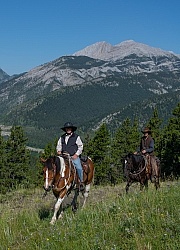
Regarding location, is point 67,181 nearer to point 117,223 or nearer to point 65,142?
point 65,142

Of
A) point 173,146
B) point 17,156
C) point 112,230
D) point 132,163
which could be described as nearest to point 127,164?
point 132,163

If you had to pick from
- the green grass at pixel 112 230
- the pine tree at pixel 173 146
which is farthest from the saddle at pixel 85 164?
the pine tree at pixel 173 146

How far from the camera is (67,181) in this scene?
33.0 ft

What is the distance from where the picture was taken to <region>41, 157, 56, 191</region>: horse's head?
9.13 metres

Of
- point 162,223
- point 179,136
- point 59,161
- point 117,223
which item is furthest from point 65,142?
point 179,136

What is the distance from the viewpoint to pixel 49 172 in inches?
366

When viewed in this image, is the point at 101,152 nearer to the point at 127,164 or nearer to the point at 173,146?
the point at 173,146

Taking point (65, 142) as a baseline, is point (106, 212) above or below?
below

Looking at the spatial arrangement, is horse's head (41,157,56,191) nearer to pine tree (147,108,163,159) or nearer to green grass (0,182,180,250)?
green grass (0,182,180,250)

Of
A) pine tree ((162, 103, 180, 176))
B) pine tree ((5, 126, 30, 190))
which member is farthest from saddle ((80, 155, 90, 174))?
pine tree ((5, 126, 30, 190))

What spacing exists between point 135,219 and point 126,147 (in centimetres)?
4122

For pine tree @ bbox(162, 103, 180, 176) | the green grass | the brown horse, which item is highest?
pine tree @ bbox(162, 103, 180, 176)

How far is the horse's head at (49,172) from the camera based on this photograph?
913 cm

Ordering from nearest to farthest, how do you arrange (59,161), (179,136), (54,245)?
(54,245) < (59,161) < (179,136)
